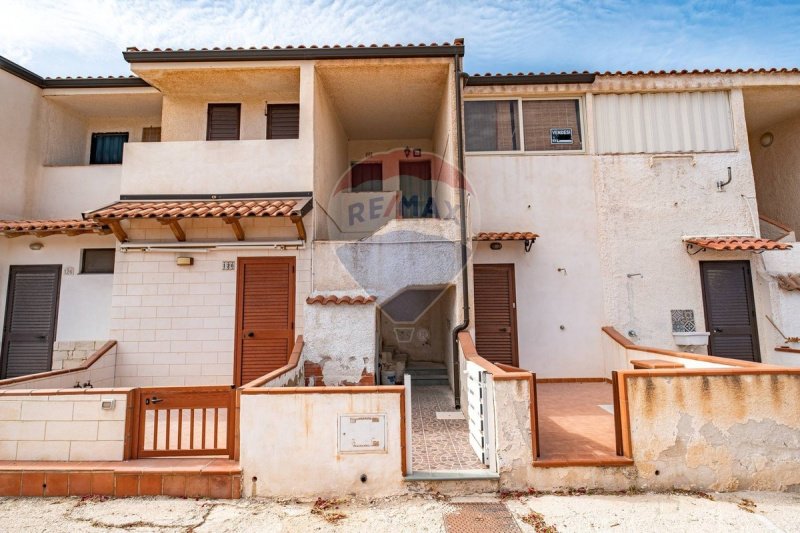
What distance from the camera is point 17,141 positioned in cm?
977

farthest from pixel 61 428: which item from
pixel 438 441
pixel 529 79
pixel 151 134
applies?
pixel 529 79

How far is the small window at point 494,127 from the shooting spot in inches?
428

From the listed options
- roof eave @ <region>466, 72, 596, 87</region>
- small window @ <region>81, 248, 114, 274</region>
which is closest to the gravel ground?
small window @ <region>81, 248, 114, 274</region>

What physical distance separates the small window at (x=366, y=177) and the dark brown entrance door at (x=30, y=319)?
315 inches

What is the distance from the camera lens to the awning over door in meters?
7.72

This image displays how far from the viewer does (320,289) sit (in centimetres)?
829

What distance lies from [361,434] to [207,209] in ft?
18.3

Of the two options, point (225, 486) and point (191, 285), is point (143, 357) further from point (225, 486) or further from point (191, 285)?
point (225, 486)

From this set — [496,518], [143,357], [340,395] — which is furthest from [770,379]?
[143,357]

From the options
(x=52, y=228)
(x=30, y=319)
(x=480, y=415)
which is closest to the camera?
(x=480, y=415)

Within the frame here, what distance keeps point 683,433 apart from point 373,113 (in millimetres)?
9818

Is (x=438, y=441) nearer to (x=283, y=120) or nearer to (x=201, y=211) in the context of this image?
(x=201, y=211)

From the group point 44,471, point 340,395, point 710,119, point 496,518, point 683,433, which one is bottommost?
point 496,518

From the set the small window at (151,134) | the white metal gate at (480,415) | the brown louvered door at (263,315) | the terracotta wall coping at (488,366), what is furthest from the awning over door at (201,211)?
the white metal gate at (480,415)
